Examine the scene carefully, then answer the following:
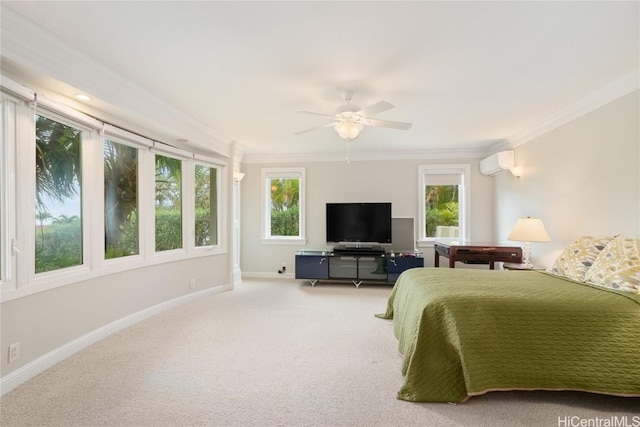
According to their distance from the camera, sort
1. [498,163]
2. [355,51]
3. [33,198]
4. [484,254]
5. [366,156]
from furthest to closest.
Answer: [366,156] < [498,163] < [484,254] < [33,198] < [355,51]

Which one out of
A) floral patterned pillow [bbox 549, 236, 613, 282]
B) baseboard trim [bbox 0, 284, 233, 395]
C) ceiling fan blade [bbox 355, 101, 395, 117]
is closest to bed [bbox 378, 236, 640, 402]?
floral patterned pillow [bbox 549, 236, 613, 282]

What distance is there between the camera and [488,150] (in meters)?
5.18

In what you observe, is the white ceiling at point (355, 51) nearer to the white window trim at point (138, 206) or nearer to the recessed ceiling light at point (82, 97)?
the recessed ceiling light at point (82, 97)

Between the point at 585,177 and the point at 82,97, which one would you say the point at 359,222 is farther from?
the point at 82,97

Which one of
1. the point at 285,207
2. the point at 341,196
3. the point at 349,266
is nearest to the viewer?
the point at 349,266

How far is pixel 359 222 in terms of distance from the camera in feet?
17.3

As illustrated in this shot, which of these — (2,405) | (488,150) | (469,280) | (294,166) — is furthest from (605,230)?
(2,405)

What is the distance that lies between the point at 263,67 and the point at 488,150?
4.35m

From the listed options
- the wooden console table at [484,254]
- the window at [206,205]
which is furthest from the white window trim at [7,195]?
the wooden console table at [484,254]

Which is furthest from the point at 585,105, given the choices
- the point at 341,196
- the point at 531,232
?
the point at 341,196

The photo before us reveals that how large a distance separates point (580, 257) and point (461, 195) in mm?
2911

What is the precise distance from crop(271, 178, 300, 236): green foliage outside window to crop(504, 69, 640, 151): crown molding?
368 cm

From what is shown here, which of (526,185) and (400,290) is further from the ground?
(526,185)

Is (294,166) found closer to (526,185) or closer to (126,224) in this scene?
(126,224)
